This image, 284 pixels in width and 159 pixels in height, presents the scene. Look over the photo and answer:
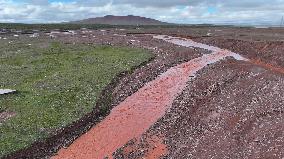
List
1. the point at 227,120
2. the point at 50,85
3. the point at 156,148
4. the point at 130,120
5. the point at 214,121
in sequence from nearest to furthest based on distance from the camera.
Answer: the point at 156,148, the point at 227,120, the point at 214,121, the point at 130,120, the point at 50,85

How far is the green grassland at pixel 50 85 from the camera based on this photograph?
1239 inches

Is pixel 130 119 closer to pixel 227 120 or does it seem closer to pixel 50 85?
pixel 227 120

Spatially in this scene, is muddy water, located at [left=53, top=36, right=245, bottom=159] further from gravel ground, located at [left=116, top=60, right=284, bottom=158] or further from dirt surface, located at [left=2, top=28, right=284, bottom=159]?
gravel ground, located at [left=116, top=60, right=284, bottom=158]

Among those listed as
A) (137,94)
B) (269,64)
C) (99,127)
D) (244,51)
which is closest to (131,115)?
(99,127)

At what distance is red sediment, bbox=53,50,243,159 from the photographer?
29.7 metres

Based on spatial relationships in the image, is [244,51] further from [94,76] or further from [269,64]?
[94,76]

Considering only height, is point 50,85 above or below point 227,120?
below

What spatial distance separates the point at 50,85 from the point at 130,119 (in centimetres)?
1197

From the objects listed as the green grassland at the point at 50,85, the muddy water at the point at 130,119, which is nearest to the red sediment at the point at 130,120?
the muddy water at the point at 130,119

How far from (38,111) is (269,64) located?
3133 cm

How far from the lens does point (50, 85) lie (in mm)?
43938

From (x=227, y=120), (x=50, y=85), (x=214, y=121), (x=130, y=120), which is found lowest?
(x=130, y=120)

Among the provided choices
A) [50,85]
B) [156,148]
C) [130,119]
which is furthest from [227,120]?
[50,85]

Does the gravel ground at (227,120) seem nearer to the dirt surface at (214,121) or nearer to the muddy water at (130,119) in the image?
the dirt surface at (214,121)
